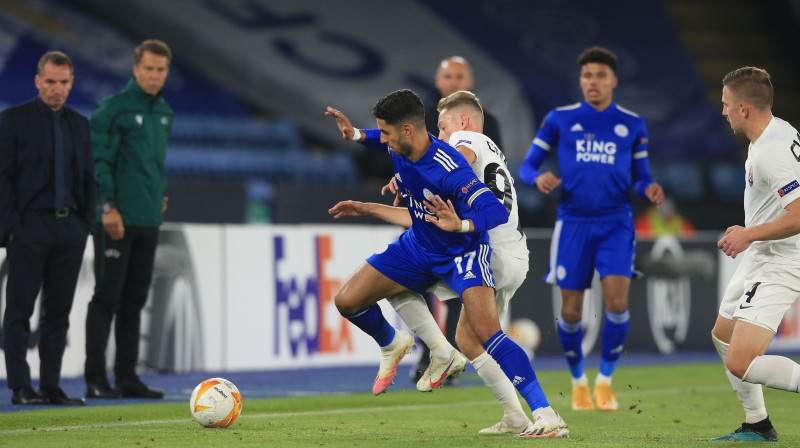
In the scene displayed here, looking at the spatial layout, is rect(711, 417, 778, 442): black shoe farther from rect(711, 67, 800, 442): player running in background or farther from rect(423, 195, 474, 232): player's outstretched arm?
rect(423, 195, 474, 232): player's outstretched arm

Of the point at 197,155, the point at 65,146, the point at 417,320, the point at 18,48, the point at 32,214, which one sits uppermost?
the point at 18,48

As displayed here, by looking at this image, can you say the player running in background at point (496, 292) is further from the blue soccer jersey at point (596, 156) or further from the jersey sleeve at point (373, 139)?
the blue soccer jersey at point (596, 156)

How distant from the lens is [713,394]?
29.9 feet

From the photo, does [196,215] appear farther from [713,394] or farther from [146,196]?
[713,394]

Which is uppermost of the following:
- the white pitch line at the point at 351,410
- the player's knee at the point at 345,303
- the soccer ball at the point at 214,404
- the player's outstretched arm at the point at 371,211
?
the player's outstretched arm at the point at 371,211

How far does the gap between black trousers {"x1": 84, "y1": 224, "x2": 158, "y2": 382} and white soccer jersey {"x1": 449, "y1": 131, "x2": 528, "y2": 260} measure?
2973 mm

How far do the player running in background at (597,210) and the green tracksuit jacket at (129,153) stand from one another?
275cm

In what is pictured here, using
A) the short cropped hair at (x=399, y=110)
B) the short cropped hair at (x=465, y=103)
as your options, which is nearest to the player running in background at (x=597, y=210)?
the short cropped hair at (x=465, y=103)

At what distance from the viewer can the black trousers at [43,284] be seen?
718 centimetres

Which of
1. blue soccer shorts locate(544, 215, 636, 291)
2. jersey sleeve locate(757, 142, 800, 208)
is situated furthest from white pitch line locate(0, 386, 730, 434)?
jersey sleeve locate(757, 142, 800, 208)

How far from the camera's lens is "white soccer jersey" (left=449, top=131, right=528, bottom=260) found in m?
5.97

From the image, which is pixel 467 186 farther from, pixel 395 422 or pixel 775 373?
pixel 395 422

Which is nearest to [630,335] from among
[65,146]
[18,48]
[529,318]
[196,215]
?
[529,318]

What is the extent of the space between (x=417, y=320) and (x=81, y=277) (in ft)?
14.1
